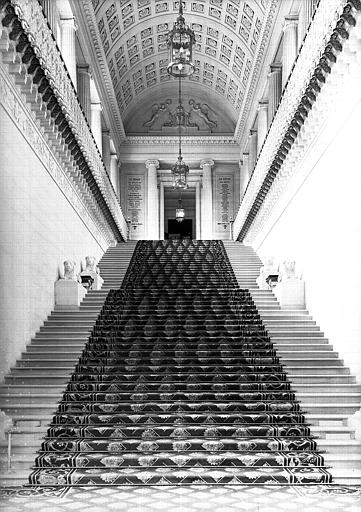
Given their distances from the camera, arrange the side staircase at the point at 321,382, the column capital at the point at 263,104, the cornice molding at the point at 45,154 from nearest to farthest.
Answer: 1. the side staircase at the point at 321,382
2. the cornice molding at the point at 45,154
3. the column capital at the point at 263,104

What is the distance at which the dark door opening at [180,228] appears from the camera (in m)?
32.5

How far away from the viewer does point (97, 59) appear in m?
19.0

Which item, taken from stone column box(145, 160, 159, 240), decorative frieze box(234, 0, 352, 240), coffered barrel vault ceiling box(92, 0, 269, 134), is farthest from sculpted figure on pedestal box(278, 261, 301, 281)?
stone column box(145, 160, 159, 240)

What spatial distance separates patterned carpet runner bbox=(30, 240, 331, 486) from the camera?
688 cm

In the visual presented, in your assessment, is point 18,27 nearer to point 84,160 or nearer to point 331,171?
point 331,171

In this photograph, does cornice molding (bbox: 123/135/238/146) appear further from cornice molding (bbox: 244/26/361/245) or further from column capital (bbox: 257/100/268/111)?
cornice molding (bbox: 244/26/361/245)

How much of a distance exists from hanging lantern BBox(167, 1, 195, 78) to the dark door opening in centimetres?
2252

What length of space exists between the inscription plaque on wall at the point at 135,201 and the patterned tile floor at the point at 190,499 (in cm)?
2030

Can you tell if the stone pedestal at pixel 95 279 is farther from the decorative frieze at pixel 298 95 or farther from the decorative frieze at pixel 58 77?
the decorative frieze at pixel 298 95

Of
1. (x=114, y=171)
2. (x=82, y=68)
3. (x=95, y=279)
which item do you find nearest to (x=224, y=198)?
(x=114, y=171)

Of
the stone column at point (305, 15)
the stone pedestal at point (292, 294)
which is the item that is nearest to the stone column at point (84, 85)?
the stone column at point (305, 15)

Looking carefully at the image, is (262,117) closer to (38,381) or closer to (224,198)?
(224,198)

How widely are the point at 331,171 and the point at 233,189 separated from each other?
1639 cm

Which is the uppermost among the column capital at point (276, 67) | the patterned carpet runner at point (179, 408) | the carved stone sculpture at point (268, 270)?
the column capital at point (276, 67)
